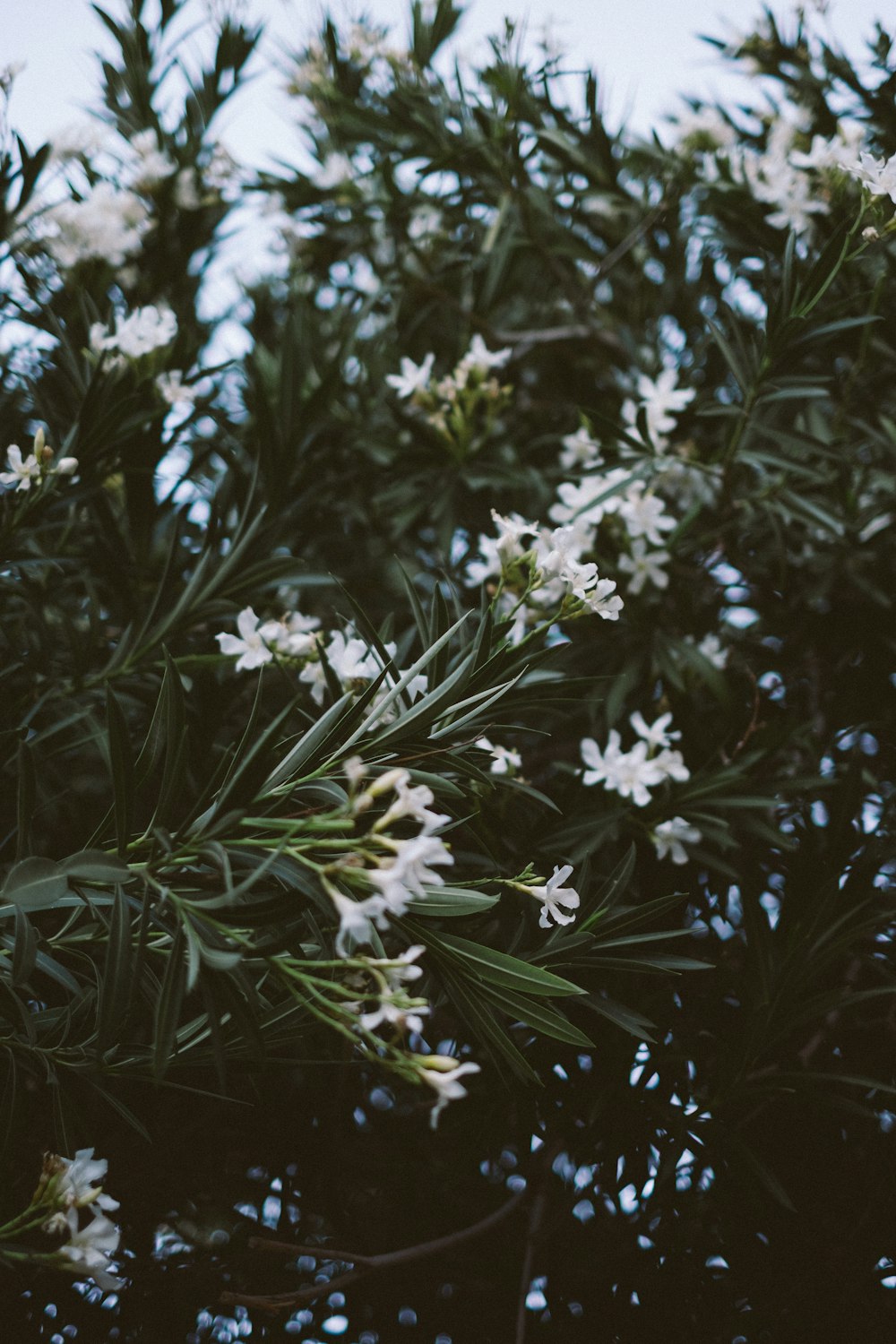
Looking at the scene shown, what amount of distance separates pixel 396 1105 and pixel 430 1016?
0.55 feet

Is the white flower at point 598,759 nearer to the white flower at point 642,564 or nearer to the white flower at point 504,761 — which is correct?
the white flower at point 504,761

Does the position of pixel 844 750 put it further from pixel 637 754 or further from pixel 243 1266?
pixel 243 1266

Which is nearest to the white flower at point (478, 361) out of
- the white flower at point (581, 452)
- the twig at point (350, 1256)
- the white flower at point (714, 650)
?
the white flower at point (581, 452)

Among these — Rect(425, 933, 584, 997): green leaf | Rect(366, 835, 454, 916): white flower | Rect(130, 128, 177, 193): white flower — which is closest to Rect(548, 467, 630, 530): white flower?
Rect(425, 933, 584, 997): green leaf

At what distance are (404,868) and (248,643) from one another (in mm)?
622

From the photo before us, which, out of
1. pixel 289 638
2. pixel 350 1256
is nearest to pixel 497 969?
pixel 350 1256

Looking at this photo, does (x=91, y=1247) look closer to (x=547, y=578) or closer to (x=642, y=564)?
(x=547, y=578)

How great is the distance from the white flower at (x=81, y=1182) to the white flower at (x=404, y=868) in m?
0.43

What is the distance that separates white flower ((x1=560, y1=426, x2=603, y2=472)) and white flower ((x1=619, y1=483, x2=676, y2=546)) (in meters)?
0.17

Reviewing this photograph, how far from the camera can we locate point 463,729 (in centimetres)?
93

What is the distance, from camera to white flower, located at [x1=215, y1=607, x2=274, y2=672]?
120 centimetres

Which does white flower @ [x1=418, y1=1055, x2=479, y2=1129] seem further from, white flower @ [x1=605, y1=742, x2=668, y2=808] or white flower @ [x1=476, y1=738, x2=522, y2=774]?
white flower @ [x1=605, y1=742, x2=668, y2=808]

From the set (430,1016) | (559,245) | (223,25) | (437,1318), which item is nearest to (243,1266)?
(437,1318)

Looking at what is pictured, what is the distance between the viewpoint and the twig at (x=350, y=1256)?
98 cm
